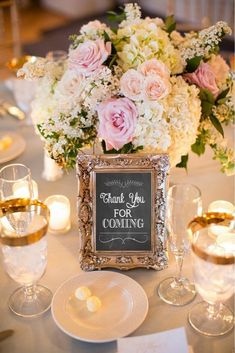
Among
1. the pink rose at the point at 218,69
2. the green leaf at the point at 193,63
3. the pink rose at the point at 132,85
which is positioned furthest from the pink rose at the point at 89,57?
the pink rose at the point at 218,69

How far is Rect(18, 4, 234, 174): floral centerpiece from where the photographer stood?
1.24 metres

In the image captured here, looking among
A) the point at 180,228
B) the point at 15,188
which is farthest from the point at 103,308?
the point at 15,188

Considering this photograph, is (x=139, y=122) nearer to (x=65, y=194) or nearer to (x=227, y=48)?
(x=65, y=194)

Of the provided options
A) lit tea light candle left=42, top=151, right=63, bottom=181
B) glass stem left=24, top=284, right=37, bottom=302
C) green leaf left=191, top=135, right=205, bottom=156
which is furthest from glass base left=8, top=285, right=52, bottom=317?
green leaf left=191, top=135, right=205, bottom=156

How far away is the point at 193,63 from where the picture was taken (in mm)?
1395

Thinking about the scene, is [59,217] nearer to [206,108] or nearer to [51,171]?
[51,171]

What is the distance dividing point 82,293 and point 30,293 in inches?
5.4

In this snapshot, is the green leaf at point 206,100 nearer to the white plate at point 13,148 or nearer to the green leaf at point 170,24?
the green leaf at point 170,24

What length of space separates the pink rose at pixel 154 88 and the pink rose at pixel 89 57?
16cm

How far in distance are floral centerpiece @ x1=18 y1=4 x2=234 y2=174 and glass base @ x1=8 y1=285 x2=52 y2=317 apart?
0.35 m

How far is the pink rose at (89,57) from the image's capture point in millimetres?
1303

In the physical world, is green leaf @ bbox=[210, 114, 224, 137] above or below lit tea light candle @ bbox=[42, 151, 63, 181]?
above

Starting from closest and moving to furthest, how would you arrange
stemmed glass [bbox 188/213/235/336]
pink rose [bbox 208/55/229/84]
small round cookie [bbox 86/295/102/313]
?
1. stemmed glass [bbox 188/213/235/336]
2. small round cookie [bbox 86/295/102/313]
3. pink rose [bbox 208/55/229/84]

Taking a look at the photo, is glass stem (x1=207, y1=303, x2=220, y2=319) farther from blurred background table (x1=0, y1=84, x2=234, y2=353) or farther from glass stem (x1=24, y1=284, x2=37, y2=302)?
glass stem (x1=24, y1=284, x2=37, y2=302)
